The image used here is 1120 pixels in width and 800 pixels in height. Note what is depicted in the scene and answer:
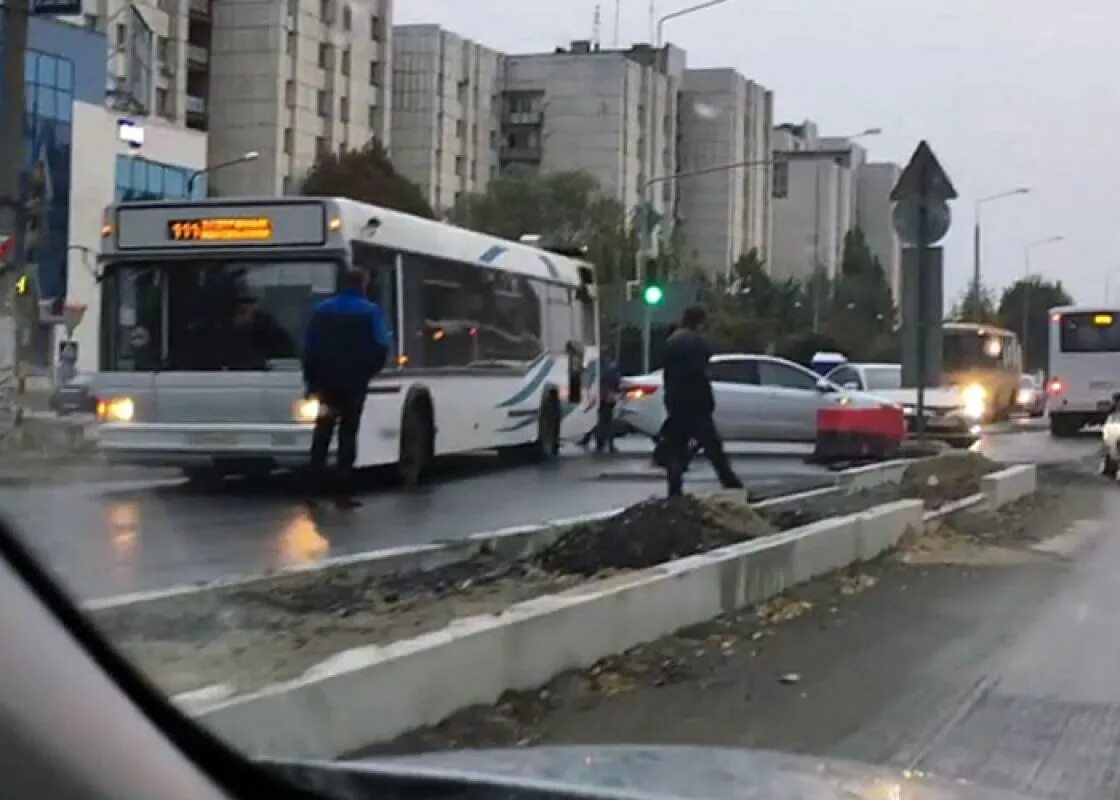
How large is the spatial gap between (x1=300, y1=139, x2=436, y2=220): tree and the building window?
111cm

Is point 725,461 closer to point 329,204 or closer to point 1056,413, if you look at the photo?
point 329,204

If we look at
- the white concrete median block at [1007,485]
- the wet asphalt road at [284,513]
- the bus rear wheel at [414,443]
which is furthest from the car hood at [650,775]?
the bus rear wheel at [414,443]

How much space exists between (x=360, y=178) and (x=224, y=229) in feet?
4.20

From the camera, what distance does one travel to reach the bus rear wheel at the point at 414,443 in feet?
60.7

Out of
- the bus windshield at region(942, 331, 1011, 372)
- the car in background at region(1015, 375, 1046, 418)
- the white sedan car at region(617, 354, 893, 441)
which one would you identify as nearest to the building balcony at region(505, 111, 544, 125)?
the white sedan car at region(617, 354, 893, 441)

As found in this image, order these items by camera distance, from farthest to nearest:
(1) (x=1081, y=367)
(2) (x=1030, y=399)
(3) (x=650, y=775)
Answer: (2) (x=1030, y=399) → (1) (x=1081, y=367) → (3) (x=650, y=775)

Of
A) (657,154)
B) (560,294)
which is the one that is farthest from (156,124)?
(657,154)

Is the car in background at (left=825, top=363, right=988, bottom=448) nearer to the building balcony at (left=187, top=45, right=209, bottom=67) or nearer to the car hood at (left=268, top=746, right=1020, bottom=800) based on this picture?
the building balcony at (left=187, top=45, right=209, bottom=67)

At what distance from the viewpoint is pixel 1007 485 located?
60.0 feet

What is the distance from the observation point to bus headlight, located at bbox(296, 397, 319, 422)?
643 inches

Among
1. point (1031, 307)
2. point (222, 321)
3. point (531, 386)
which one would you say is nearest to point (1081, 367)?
point (531, 386)

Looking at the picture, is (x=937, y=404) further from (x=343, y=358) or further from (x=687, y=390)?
(x=343, y=358)

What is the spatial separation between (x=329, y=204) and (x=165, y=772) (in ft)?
48.3

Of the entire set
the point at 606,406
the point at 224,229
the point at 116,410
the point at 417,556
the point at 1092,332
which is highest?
the point at 224,229
